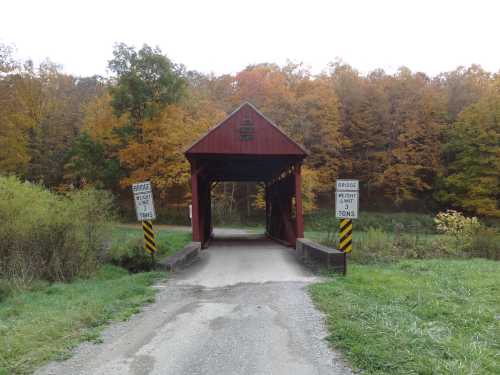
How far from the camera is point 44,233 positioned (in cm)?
999

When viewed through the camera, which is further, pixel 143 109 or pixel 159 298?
pixel 143 109

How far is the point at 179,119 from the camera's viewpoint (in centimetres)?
2778

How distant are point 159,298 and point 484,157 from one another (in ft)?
105

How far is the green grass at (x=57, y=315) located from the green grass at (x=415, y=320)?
10.4 ft

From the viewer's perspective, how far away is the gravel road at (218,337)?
14.6 feet

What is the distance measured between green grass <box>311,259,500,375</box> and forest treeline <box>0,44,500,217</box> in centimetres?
1919

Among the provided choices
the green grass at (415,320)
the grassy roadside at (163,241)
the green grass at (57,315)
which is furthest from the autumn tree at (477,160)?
the green grass at (57,315)

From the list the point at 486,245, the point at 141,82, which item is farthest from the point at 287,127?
the point at 486,245

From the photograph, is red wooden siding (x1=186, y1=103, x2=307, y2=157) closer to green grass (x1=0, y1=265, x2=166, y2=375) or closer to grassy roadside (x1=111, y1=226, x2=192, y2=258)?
grassy roadside (x1=111, y1=226, x2=192, y2=258)

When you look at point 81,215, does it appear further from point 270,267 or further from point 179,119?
point 179,119

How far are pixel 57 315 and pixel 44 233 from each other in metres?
4.30

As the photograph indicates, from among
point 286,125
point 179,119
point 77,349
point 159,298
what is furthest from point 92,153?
point 77,349

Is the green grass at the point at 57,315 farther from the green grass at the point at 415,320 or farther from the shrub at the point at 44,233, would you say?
the green grass at the point at 415,320

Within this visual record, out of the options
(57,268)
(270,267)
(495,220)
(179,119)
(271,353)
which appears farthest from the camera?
Result: (495,220)
